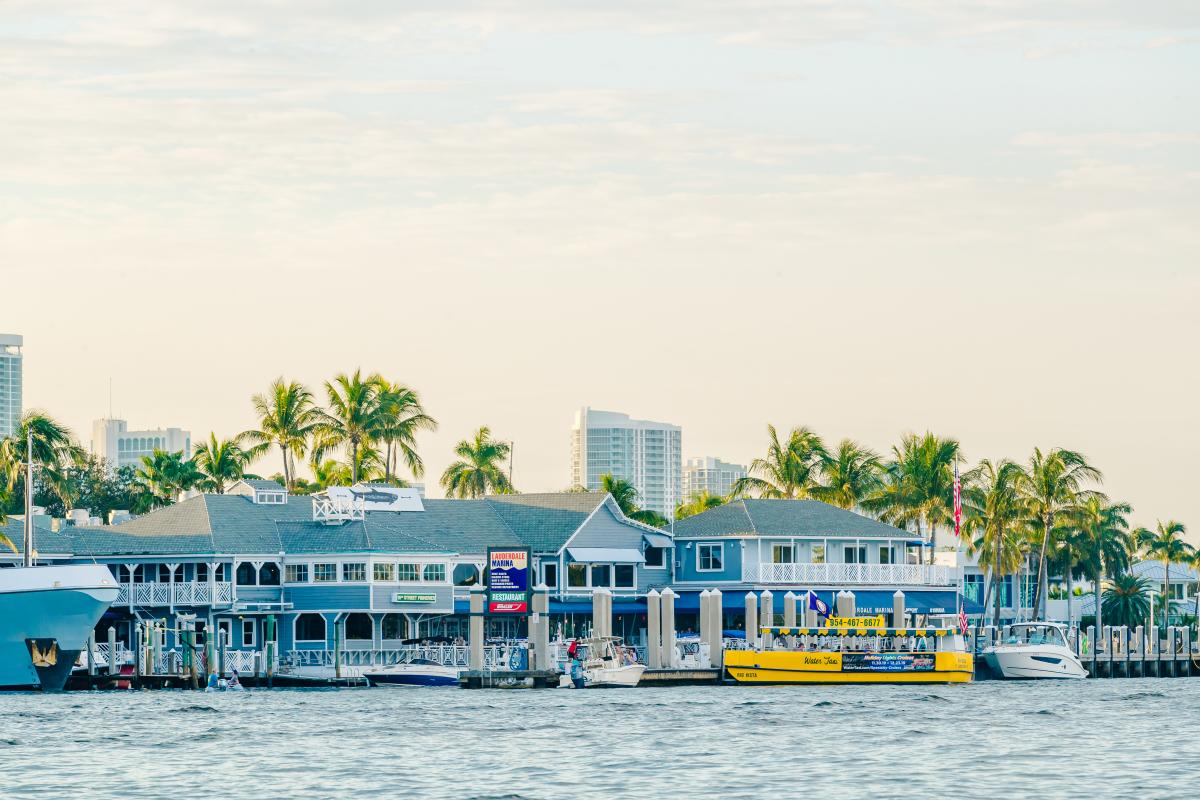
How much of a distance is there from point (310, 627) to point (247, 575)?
125 inches

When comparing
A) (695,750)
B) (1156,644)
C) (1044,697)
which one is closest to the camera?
(695,750)

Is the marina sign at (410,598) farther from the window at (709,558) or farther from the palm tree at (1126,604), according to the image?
the palm tree at (1126,604)

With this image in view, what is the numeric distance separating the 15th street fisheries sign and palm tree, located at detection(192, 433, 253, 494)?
31.5m

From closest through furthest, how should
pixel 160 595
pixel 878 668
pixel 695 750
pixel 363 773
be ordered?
pixel 363 773 → pixel 695 750 → pixel 878 668 → pixel 160 595

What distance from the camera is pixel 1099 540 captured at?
126938 millimetres

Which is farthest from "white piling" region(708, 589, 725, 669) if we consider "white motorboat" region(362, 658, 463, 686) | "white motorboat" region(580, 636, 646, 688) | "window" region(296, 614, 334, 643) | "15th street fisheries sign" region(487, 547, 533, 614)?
"window" region(296, 614, 334, 643)

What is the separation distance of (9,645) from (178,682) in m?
6.18

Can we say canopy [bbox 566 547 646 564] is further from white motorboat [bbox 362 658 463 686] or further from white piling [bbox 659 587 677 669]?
white motorboat [bbox 362 658 463 686]

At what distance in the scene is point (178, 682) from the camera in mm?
77500

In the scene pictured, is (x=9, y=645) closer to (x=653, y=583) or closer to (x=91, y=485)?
(x=653, y=583)

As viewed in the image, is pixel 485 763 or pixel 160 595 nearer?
pixel 485 763

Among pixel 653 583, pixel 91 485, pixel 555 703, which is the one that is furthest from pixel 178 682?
pixel 91 485

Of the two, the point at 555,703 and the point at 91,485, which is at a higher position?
the point at 91,485

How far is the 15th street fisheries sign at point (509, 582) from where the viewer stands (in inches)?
3088
